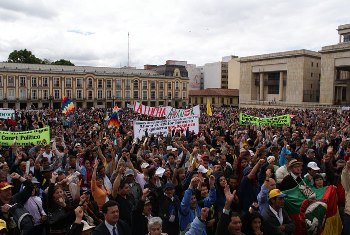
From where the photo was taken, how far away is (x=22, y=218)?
455 centimetres

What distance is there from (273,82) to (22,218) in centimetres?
6541

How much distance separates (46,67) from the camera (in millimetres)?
70500

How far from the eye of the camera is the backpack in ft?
14.7

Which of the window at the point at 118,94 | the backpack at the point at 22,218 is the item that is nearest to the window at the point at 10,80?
the window at the point at 118,94

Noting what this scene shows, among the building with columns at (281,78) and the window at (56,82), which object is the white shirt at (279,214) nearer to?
the building with columns at (281,78)

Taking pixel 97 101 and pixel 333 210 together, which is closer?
pixel 333 210

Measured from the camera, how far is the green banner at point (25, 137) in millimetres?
11727

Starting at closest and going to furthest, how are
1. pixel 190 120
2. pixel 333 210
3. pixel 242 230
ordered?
pixel 242 230, pixel 333 210, pixel 190 120

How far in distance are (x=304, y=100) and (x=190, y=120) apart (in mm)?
48041

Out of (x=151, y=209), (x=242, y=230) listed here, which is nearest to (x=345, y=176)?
(x=242, y=230)

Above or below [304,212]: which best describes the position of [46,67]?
above

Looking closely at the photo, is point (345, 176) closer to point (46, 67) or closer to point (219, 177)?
point (219, 177)

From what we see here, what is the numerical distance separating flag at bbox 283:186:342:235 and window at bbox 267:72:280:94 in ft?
204

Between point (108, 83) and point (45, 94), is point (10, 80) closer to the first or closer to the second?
point (45, 94)
